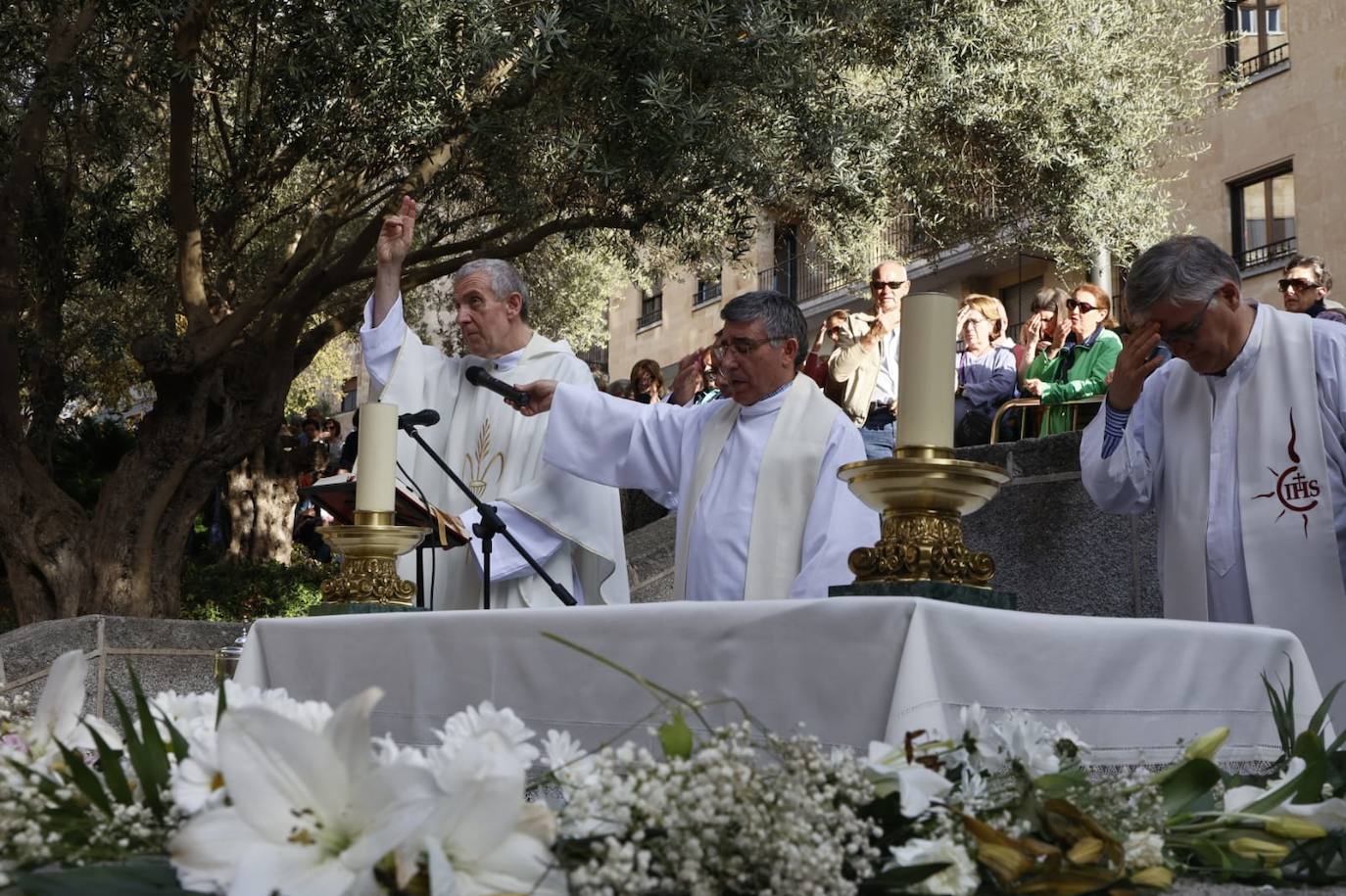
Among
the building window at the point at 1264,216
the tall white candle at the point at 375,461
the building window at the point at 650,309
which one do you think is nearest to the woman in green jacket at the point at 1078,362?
the tall white candle at the point at 375,461

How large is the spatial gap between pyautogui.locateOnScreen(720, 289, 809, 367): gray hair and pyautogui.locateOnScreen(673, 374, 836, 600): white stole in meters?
0.19

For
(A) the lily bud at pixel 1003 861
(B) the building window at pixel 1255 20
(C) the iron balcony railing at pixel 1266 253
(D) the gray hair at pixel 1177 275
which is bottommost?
(A) the lily bud at pixel 1003 861

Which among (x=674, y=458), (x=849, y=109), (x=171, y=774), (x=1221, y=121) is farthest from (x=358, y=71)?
(x=1221, y=121)

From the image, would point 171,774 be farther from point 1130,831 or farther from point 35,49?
point 35,49

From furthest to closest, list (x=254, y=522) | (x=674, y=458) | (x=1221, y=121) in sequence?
1. (x=1221, y=121)
2. (x=254, y=522)
3. (x=674, y=458)

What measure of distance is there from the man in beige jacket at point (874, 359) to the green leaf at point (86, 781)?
719 centimetres

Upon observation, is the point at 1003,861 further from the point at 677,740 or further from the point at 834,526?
the point at 834,526

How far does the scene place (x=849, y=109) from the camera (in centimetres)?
1167

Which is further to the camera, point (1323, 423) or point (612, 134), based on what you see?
point (612, 134)

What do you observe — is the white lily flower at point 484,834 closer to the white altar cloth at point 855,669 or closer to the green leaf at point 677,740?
the green leaf at point 677,740

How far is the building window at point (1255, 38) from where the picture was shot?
22812 mm

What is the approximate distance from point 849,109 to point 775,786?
34.6ft

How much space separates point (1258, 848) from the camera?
1.89 meters

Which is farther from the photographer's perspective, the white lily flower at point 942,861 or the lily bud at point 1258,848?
the lily bud at point 1258,848
